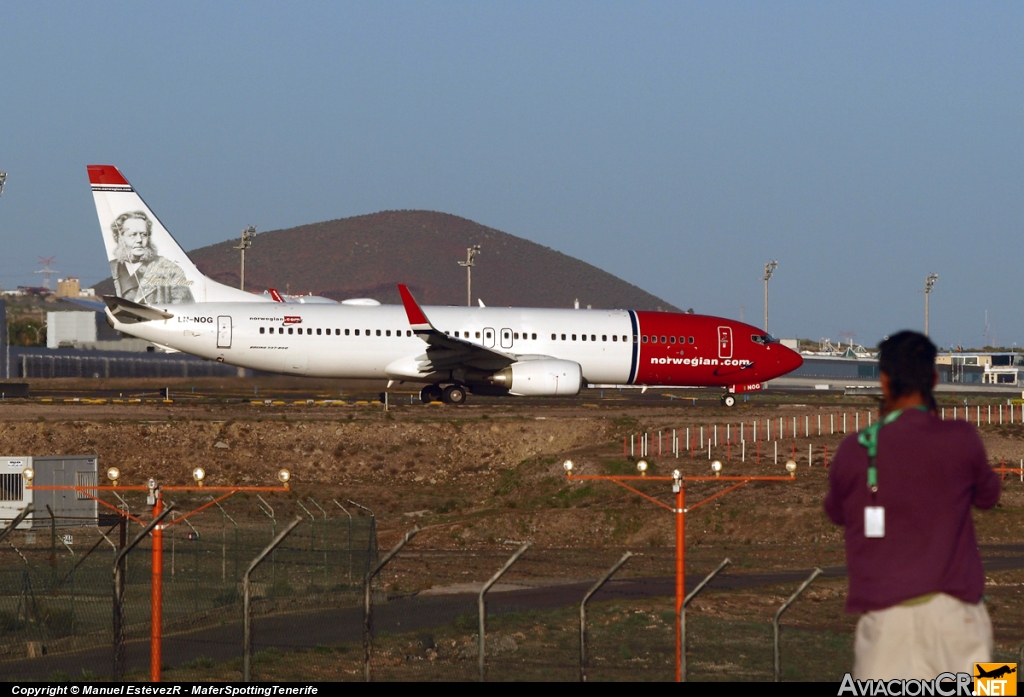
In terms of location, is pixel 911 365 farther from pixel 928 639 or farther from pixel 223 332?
pixel 223 332

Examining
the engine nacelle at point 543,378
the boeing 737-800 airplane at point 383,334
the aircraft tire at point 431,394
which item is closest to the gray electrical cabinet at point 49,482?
the boeing 737-800 airplane at point 383,334

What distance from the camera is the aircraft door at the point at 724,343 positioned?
4500 cm

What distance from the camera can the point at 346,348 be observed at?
41844 millimetres

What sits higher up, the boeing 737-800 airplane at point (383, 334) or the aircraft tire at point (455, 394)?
the boeing 737-800 airplane at point (383, 334)

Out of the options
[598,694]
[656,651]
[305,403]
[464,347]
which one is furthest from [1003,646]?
[305,403]

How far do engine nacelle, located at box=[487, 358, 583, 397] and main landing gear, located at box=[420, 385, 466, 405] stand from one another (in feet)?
8.49

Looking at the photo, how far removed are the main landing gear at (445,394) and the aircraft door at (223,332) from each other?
6.94 metres

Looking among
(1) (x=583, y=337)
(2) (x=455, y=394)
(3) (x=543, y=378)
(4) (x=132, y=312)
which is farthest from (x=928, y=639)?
(2) (x=455, y=394)

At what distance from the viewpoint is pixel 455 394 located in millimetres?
43844

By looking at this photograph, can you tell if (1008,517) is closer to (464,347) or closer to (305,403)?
(464,347)

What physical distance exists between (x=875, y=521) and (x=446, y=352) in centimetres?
3608

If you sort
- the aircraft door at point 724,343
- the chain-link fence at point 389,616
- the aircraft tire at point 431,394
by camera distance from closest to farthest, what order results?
the chain-link fence at point 389,616 → the aircraft tire at point 431,394 → the aircraft door at point 724,343

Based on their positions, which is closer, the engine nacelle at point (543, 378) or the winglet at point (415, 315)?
the winglet at point (415, 315)

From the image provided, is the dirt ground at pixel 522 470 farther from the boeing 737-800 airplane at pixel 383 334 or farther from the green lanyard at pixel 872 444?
the green lanyard at pixel 872 444
